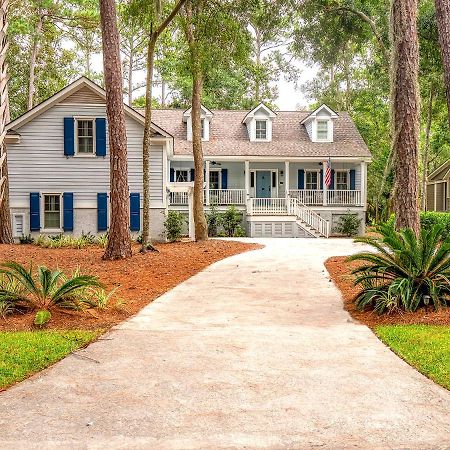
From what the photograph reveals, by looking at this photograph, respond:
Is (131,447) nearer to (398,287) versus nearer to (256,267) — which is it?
(398,287)

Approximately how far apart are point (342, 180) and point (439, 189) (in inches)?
336

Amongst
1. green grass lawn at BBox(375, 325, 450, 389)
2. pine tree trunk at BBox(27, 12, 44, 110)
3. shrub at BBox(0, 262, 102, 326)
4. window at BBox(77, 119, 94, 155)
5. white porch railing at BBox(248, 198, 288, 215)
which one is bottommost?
green grass lawn at BBox(375, 325, 450, 389)

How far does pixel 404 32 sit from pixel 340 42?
15.3 metres

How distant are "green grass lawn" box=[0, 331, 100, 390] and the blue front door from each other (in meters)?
21.1

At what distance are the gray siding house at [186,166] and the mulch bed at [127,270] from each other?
4.77 metres

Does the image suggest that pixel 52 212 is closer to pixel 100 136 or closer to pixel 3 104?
pixel 100 136

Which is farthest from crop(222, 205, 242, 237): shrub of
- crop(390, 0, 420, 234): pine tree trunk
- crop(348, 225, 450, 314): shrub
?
crop(348, 225, 450, 314): shrub

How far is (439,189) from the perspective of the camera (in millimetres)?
30859

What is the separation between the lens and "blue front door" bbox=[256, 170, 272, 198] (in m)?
26.5

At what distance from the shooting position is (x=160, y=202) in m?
20.2

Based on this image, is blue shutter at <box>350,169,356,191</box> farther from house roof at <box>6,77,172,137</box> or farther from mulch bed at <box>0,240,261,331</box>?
house roof at <box>6,77,172,137</box>

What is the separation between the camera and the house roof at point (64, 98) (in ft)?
63.1

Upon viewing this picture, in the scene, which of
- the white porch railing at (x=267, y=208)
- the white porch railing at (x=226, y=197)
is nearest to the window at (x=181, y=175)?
the white porch railing at (x=226, y=197)

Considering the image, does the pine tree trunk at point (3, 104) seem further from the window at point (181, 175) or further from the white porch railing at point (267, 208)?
the white porch railing at point (267, 208)
